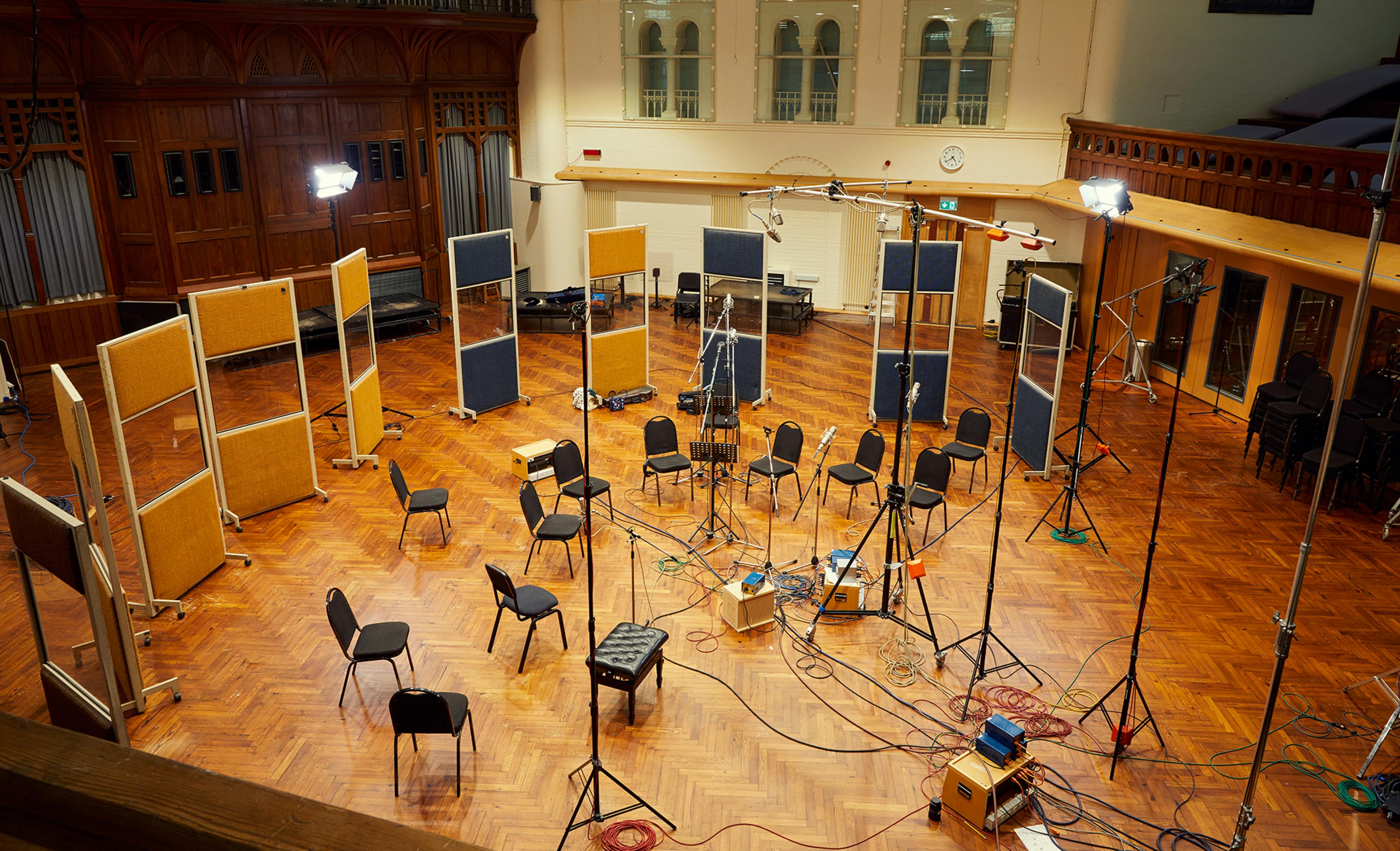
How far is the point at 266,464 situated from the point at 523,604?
12.4 feet

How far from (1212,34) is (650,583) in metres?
11.9

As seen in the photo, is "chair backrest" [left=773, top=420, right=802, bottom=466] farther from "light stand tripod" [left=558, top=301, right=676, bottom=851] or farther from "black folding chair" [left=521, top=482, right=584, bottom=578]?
"light stand tripod" [left=558, top=301, right=676, bottom=851]

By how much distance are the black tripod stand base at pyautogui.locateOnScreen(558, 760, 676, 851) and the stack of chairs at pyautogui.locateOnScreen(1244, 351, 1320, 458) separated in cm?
857

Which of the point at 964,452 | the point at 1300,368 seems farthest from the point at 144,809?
the point at 1300,368

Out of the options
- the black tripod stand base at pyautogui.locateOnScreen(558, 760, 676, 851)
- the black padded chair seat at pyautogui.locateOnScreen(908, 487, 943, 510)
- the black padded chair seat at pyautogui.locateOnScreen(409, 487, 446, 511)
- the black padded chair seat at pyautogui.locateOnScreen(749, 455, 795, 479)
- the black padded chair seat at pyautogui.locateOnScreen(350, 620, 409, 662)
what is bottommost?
the black tripod stand base at pyautogui.locateOnScreen(558, 760, 676, 851)

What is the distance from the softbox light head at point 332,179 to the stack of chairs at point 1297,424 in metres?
11.4

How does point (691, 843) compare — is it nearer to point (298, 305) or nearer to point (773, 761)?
point (773, 761)

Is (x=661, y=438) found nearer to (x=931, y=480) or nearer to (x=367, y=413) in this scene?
(x=931, y=480)

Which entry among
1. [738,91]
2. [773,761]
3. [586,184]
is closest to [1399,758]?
[773,761]

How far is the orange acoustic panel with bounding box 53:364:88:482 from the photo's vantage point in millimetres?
6219

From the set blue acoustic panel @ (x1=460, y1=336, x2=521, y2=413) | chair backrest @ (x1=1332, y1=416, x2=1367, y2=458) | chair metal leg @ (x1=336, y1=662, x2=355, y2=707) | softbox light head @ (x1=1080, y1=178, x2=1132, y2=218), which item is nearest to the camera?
chair metal leg @ (x1=336, y1=662, x2=355, y2=707)

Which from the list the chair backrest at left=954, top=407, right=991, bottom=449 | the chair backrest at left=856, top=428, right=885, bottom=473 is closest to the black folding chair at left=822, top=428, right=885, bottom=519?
the chair backrest at left=856, top=428, right=885, bottom=473

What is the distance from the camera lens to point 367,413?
10.7 meters

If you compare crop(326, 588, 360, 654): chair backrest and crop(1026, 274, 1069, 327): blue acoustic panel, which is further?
crop(1026, 274, 1069, 327): blue acoustic panel
